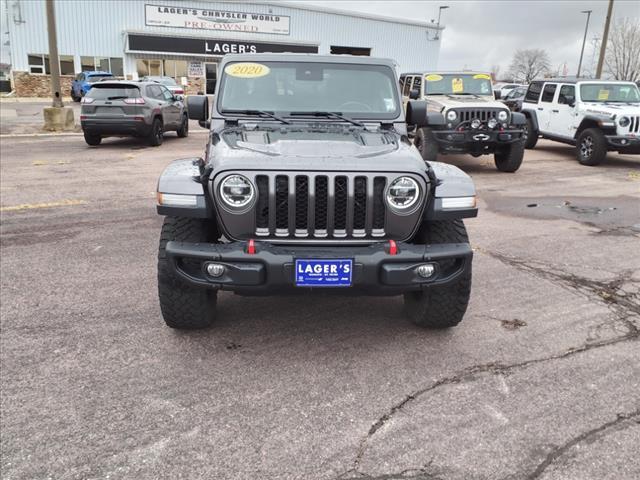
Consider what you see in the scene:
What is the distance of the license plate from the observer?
3145 mm

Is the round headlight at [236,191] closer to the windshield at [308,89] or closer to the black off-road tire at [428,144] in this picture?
the windshield at [308,89]

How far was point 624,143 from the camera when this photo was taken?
38.3 feet

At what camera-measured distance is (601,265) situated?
18.0 feet

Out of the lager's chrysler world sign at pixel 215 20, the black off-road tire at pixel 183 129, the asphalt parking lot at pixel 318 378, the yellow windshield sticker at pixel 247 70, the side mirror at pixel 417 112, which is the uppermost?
the lager's chrysler world sign at pixel 215 20

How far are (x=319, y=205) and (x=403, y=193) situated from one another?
509 mm

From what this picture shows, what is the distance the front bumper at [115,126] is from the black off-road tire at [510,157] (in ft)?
26.7

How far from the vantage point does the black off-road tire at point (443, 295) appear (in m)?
3.57

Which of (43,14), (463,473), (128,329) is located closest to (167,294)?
(128,329)

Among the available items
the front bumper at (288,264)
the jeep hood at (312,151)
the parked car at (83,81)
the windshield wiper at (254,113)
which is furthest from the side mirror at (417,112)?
the parked car at (83,81)

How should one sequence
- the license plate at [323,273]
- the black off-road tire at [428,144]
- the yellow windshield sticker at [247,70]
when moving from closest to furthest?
the license plate at [323,273] → the yellow windshield sticker at [247,70] → the black off-road tire at [428,144]

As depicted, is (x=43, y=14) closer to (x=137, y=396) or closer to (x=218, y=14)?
(x=218, y=14)

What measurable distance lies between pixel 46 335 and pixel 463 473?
9.36ft

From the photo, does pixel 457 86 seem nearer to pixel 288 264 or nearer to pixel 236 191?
pixel 236 191

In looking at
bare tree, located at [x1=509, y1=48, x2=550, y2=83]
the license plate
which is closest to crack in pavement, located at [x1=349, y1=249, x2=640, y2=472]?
the license plate
